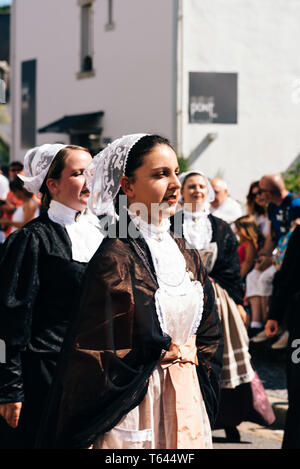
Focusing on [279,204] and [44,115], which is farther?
[44,115]

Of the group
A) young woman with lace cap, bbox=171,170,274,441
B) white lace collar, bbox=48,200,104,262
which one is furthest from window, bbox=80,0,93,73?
white lace collar, bbox=48,200,104,262

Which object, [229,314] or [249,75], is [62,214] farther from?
[249,75]

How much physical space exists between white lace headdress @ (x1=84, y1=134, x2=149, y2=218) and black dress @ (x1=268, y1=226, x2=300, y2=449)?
1.91 metres

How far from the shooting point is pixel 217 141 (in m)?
19.7

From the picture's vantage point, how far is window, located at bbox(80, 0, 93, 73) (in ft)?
74.6

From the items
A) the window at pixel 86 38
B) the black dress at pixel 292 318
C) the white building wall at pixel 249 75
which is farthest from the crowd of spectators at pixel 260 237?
the window at pixel 86 38

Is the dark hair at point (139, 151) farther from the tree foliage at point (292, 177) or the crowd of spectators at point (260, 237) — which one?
the tree foliage at point (292, 177)

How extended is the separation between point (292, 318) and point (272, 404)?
7.98 feet

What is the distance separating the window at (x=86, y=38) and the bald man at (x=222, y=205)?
45.8 feet

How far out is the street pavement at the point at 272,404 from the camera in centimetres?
639

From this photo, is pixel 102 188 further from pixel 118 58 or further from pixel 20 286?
pixel 118 58

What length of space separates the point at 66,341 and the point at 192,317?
469 millimetres

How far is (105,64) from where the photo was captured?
71.6 ft
